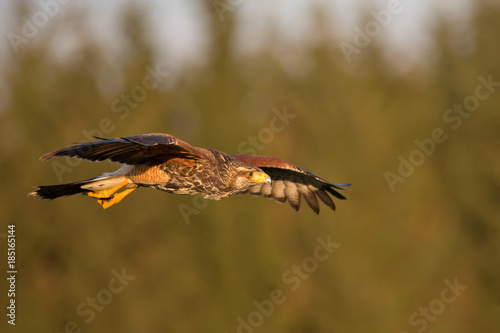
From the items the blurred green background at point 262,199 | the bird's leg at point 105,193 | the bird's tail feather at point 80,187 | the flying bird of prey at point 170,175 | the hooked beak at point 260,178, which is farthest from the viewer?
the blurred green background at point 262,199

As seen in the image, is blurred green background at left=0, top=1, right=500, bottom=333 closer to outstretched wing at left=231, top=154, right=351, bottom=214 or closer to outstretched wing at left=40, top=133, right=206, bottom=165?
outstretched wing at left=231, top=154, right=351, bottom=214

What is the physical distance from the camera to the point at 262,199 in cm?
2727

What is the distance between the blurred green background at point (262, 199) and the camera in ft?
80.0

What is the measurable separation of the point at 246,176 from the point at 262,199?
1681cm

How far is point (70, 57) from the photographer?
25062 mm

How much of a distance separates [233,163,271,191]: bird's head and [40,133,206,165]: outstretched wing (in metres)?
0.58

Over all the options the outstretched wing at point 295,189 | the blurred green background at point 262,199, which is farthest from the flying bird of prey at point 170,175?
the blurred green background at point 262,199

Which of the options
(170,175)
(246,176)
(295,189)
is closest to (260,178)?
(246,176)

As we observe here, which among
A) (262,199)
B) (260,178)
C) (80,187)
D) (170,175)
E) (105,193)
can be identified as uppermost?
(262,199)

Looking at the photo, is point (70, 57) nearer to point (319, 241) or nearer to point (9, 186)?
point (9, 186)

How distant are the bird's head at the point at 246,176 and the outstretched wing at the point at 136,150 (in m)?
0.58

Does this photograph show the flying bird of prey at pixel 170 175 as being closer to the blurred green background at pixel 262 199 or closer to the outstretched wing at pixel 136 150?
the outstretched wing at pixel 136 150

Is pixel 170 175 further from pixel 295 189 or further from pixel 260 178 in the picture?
pixel 295 189

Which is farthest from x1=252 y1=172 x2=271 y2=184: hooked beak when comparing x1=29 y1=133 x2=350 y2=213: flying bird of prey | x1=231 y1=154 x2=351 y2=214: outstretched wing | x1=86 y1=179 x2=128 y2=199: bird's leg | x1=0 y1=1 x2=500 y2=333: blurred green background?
x1=0 y1=1 x2=500 y2=333: blurred green background
